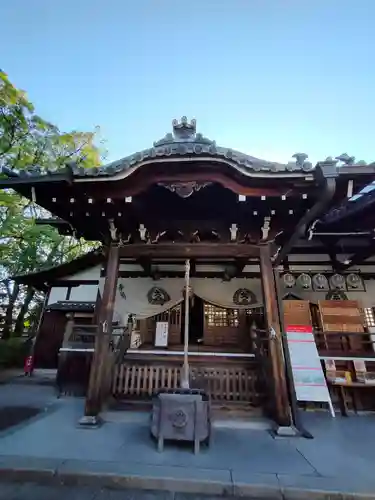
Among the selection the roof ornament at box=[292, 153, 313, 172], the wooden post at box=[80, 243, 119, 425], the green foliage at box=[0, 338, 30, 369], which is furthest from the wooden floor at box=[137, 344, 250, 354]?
the green foliage at box=[0, 338, 30, 369]

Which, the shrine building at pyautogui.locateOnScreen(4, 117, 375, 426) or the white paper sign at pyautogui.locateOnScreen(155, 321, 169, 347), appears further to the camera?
the white paper sign at pyautogui.locateOnScreen(155, 321, 169, 347)

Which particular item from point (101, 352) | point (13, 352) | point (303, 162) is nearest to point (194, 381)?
point (101, 352)

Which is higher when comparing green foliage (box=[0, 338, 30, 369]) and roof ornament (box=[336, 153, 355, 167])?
roof ornament (box=[336, 153, 355, 167])

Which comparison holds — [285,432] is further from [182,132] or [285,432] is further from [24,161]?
[24,161]

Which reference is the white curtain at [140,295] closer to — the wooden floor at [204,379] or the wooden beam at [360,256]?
the wooden floor at [204,379]

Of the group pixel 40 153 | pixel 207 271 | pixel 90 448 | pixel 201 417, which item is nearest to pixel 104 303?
pixel 90 448

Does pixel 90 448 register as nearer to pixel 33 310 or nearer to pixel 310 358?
pixel 310 358

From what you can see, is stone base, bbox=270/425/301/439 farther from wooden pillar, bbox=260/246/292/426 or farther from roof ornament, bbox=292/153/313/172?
roof ornament, bbox=292/153/313/172

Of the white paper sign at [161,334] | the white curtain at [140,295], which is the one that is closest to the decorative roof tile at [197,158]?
the white curtain at [140,295]

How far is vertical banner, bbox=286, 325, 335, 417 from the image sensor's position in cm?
486

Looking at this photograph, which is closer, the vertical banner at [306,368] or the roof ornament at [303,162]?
the roof ornament at [303,162]

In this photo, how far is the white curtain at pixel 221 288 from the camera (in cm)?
679

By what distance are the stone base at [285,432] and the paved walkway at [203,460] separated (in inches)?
4.1

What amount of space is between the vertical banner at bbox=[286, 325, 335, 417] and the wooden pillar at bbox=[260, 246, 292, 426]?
47.2 inches
